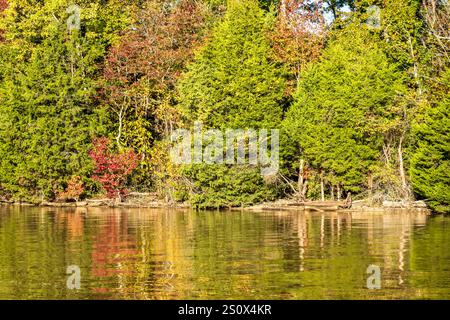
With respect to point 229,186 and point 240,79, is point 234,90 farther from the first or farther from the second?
point 229,186

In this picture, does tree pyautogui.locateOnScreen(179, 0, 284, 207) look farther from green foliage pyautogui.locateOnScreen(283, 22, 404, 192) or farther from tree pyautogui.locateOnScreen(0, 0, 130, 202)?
tree pyautogui.locateOnScreen(0, 0, 130, 202)

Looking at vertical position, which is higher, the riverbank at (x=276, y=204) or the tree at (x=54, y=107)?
the tree at (x=54, y=107)

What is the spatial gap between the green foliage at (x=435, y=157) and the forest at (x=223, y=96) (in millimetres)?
83

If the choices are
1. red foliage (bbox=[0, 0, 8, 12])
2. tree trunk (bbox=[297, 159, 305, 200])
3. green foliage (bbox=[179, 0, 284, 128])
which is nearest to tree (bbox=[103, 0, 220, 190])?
green foliage (bbox=[179, 0, 284, 128])

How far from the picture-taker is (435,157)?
42.0 meters

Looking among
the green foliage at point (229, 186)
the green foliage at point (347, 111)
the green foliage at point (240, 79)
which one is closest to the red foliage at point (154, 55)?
the green foliage at point (240, 79)

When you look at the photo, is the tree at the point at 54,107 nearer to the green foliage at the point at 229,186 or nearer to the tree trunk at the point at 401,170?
the green foliage at the point at 229,186

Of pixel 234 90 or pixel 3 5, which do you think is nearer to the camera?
pixel 234 90

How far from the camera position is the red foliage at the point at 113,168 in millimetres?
55875

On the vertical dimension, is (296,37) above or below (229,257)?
above

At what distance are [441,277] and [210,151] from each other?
1180 inches

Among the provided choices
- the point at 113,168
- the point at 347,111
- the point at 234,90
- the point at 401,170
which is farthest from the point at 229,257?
the point at 113,168

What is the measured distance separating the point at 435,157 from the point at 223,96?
14962 mm
